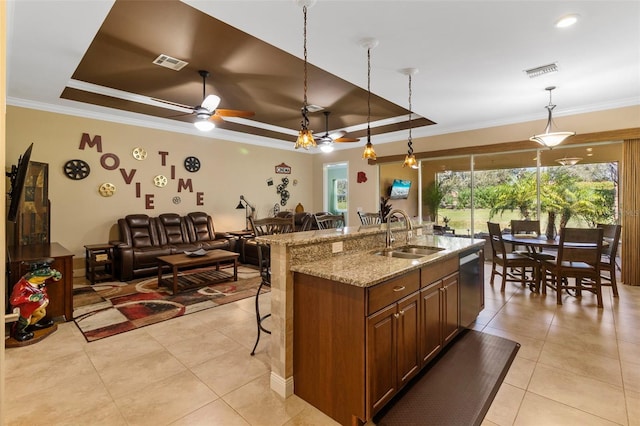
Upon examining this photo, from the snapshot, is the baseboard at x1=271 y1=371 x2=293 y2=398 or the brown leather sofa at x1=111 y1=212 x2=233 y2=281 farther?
the brown leather sofa at x1=111 y1=212 x2=233 y2=281

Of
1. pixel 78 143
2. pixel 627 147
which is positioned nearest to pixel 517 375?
pixel 627 147

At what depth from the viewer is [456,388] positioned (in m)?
2.23

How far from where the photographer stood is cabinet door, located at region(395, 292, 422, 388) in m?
2.03

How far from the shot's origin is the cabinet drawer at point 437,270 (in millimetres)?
2303

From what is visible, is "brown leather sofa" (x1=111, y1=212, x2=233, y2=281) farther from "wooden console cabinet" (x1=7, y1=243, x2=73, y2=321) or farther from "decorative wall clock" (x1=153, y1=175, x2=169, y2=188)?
"wooden console cabinet" (x1=7, y1=243, x2=73, y2=321)

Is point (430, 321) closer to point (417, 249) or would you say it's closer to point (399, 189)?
point (417, 249)

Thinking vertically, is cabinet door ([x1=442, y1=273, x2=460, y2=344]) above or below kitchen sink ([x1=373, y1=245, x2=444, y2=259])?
below

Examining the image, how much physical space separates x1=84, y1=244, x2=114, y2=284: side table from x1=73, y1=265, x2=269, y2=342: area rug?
260mm

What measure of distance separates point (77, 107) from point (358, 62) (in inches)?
186

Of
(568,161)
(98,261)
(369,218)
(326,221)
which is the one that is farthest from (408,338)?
(568,161)

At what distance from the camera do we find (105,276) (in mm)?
5246

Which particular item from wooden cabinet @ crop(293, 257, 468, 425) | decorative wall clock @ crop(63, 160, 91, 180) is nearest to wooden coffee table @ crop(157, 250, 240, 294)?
decorative wall clock @ crop(63, 160, 91, 180)

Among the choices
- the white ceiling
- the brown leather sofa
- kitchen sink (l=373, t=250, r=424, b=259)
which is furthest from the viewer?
the brown leather sofa

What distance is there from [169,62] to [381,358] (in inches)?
152
